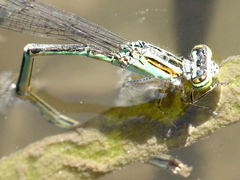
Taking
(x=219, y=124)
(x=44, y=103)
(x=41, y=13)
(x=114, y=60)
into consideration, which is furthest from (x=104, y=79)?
(x=219, y=124)

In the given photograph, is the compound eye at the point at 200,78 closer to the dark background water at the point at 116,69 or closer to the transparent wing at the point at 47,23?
the dark background water at the point at 116,69

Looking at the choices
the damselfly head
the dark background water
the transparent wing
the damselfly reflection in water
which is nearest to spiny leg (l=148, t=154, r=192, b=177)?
the dark background water

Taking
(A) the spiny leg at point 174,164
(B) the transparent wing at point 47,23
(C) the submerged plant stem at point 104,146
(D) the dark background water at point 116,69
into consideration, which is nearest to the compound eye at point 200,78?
(C) the submerged plant stem at point 104,146

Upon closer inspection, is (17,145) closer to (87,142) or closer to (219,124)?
(87,142)

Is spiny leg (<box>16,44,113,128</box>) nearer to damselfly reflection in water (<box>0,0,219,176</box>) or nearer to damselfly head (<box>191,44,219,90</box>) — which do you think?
damselfly reflection in water (<box>0,0,219,176</box>)

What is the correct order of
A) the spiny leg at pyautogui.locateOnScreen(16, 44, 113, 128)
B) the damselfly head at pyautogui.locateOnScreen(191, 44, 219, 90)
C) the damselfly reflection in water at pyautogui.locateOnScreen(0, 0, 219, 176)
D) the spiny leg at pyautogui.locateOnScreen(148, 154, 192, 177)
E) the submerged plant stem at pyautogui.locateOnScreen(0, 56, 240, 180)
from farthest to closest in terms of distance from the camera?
the spiny leg at pyautogui.locateOnScreen(16, 44, 113, 128) → the spiny leg at pyautogui.locateOnScreen(148, 154, 192, 177) → the damselfly reflection in water at pyautogui.locateOnScreen(0, 0, 219, 176) → the damselfly head at pyautogui.locateOnScreen(191, 44, 219, 90) → the submerged plant stem at pyautogui.locateOnScreen(0, 56, 240, 180)

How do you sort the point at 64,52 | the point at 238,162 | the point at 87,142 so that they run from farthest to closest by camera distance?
1. the point at 64,52
2. the point at 238,162
3. the point at 87,142

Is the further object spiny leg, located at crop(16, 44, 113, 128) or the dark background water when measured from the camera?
spiny leg, located at crop(16, 44, 113, 128)
